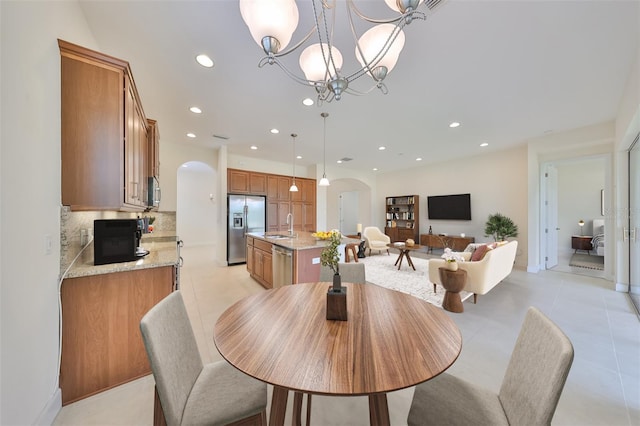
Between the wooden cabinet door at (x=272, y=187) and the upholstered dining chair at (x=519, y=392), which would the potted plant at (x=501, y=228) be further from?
the wooden cabinet door at (x=272, y=187)

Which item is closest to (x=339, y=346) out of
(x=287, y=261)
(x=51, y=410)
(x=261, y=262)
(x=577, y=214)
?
(x=51, y=410)

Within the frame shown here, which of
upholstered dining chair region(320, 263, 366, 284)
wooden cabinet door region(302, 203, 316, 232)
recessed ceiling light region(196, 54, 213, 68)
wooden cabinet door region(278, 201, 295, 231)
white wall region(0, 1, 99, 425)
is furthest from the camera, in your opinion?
wooden cabinet door region(302, 203, 316, 232)

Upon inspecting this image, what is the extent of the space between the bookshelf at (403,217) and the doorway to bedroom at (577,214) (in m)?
3.01

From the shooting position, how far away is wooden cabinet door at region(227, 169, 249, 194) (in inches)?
213

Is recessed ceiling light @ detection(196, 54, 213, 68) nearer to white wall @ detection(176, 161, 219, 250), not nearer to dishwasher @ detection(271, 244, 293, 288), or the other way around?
dishwasher @ detection(271, 244, 293, 288)

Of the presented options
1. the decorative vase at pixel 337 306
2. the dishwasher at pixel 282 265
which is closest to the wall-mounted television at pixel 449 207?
the dishwasher at pixel 282 265

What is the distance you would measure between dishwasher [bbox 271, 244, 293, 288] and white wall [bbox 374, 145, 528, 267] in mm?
5424

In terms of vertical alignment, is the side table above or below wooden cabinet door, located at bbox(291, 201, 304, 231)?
below

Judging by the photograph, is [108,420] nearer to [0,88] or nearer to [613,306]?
[0,88]

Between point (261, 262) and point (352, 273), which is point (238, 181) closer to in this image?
point (261, 262)

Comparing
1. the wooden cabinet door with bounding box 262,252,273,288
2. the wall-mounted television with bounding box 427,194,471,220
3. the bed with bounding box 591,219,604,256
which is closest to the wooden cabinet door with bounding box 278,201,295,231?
the wooden cabinet door with bounding box 262,252,273,288

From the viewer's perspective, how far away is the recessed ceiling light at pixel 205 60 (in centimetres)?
221

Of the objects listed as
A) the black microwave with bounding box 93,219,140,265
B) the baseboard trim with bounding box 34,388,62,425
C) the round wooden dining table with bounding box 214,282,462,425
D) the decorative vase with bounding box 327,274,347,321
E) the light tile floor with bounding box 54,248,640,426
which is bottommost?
the light tile floor with bounding box 54,248,640,426

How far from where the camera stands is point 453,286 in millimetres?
2838
